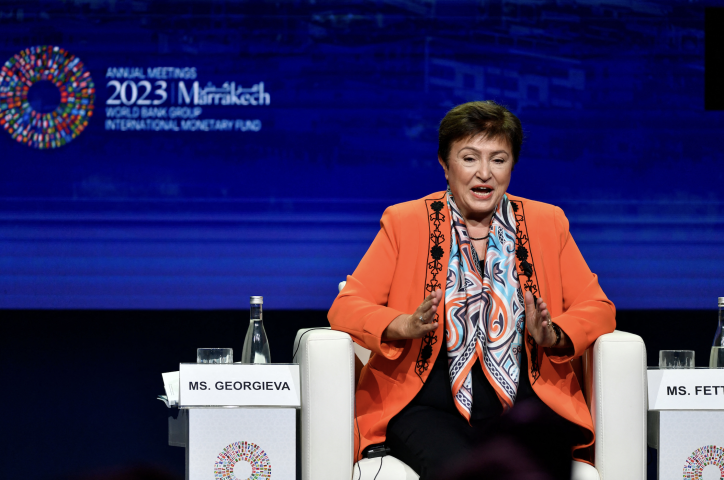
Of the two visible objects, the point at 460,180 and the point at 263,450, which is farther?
the point at 460,180

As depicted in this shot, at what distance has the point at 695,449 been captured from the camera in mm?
2004

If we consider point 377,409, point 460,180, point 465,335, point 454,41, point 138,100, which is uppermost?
point 454,41

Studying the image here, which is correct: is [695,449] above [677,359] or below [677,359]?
below

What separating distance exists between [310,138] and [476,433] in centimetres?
413

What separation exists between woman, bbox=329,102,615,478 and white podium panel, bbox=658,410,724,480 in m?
0.21

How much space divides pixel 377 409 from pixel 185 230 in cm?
398

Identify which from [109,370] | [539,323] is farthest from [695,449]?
[109,370]

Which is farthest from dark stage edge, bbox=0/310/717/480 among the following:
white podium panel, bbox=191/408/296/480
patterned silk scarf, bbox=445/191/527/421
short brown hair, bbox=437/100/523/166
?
short brown hair, bbox=437/100/523/166

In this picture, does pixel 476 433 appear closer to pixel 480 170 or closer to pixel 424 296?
pixel 424 296

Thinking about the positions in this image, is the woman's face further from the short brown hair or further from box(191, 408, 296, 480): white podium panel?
box(191, 408, 296, 480): white podium panel

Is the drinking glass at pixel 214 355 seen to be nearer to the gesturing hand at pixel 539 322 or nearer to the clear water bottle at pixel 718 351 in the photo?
the gesturing hand at pixel 539 322

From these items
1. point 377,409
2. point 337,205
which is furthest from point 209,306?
point 377,409

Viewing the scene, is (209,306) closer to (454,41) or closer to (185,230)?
(185,230)

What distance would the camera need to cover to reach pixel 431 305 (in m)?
1.93
